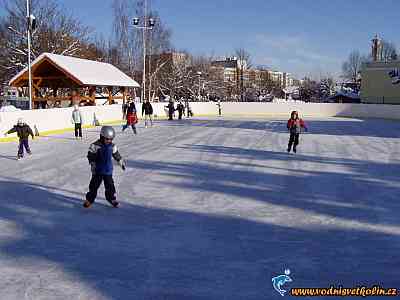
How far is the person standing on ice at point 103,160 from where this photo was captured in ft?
21.2

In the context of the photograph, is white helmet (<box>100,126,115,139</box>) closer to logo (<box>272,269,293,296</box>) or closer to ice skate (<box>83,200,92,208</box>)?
ice skate (<box>83,200,92,208</box>)

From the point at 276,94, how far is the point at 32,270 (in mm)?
95391

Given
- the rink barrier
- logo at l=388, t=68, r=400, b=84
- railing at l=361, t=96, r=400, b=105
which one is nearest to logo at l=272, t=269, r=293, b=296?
the rink barrier

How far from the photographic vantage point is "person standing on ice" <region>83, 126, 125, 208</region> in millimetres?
6465

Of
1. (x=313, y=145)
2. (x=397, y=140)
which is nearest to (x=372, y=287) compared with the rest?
(x=313, y=145)

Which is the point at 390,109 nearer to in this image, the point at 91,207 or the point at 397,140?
the point at 397,140

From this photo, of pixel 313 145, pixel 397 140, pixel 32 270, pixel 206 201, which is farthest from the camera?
pixel 397 140

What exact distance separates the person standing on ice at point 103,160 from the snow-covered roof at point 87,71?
19.9 meters

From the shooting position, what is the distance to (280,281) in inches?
156

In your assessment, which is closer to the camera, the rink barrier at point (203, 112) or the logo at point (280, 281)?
the logo at point (280, 281)

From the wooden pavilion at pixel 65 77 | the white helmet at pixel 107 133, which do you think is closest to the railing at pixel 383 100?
the wooden pavilion at pixel 65 77

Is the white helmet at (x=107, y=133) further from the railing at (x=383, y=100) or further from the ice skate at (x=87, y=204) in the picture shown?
the railing at (x=383, y=100)

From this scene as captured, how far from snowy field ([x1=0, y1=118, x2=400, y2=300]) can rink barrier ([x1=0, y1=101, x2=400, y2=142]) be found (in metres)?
7.39

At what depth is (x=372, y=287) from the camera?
12.6 ft
